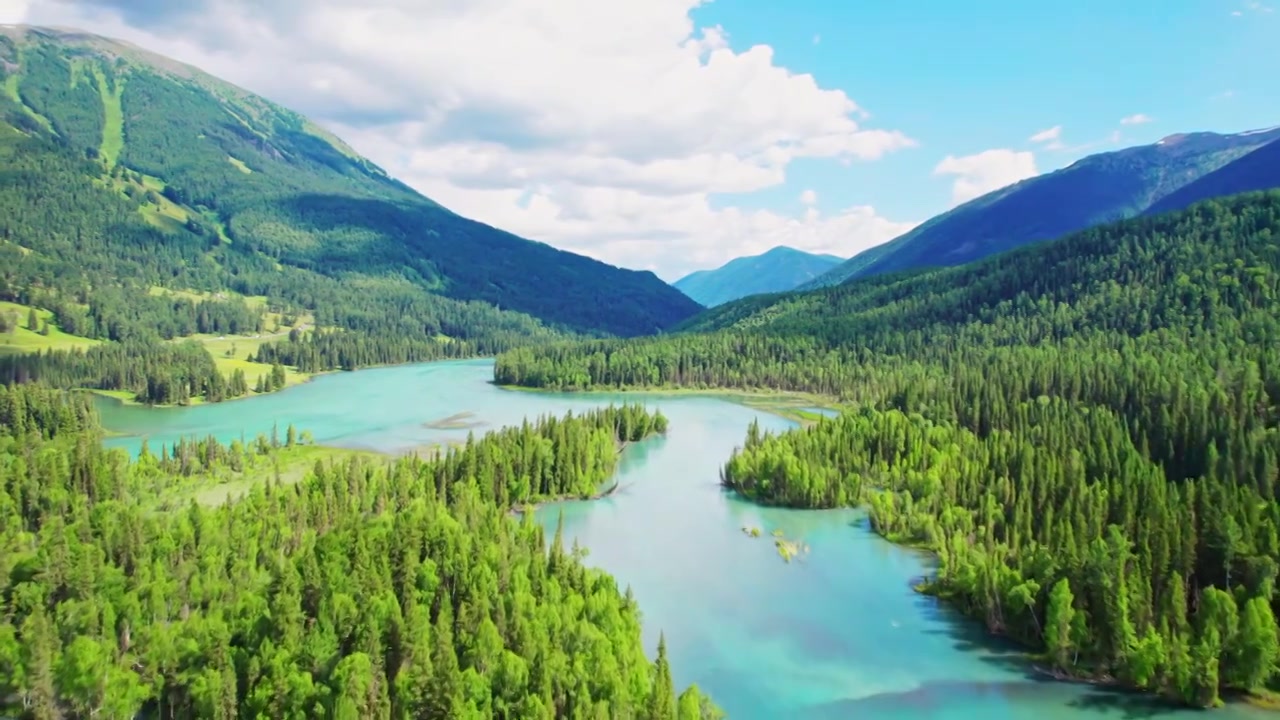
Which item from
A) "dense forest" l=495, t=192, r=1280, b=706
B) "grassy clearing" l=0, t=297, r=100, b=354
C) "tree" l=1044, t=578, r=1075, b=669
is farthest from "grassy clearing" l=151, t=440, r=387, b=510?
"grassy clearing" l=0, t=297, r=100, b=354

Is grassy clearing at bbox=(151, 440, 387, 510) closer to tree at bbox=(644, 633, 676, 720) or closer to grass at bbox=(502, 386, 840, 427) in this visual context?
tree at bbox=(644, 633, 676, 720)

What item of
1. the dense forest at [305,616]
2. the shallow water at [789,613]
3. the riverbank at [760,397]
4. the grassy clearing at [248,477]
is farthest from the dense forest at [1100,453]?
the grassy clearing at [248,477]

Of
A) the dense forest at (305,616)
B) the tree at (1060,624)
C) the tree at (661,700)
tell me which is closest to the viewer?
Answer: the tree at (661,700)

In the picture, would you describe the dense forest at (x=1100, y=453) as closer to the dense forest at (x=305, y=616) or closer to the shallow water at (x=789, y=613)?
the shallow water at (x=789, y=613)

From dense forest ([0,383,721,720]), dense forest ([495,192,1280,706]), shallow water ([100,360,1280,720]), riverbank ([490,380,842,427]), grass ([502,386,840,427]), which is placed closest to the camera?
dense forest ([0,383,721,720])

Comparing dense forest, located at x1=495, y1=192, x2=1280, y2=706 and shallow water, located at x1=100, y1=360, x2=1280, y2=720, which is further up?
dense forest, located at x1=495, y1=192, x2=1280, y2=706

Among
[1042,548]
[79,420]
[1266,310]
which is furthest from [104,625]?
[1266,310]
